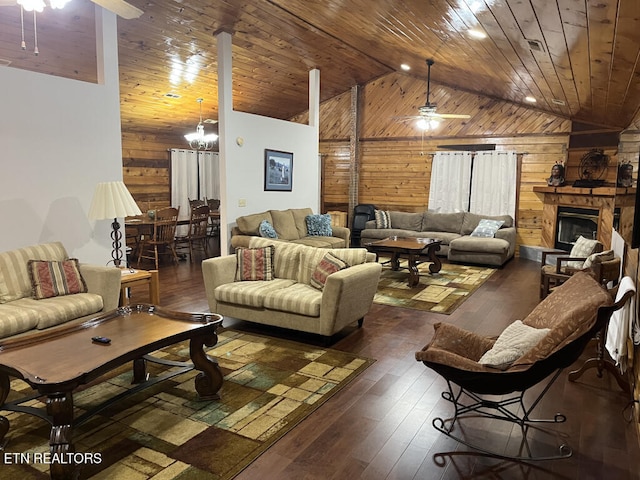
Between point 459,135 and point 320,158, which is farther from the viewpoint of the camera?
point 320,158

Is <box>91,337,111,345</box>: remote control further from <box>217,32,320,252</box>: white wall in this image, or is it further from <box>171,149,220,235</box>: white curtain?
<box>171,149,220,235</box>: white curtain

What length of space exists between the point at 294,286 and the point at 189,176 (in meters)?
6.36

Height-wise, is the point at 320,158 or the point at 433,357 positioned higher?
the point at 320,158

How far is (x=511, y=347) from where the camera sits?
251 cm

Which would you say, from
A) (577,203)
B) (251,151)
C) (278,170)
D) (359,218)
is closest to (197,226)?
(278,170)

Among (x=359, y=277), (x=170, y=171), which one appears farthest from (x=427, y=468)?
(x=170, y=171)

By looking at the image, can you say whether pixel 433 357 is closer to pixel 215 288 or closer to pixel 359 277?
pixel 359 277

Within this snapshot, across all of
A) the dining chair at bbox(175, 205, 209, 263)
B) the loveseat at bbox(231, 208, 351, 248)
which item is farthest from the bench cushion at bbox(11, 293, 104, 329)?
the dining chair at bbox(175, 205, 209, 263)

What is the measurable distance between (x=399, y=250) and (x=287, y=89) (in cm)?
423

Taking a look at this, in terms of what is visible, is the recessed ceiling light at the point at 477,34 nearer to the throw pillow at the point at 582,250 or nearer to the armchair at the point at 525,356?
the armchair at the point at 525,356

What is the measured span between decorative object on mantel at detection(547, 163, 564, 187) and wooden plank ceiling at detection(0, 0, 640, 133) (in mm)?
839

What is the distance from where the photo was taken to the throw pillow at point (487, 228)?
8.11m

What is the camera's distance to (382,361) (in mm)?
3646

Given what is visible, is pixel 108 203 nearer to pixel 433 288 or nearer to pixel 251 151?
pixel 251 151
